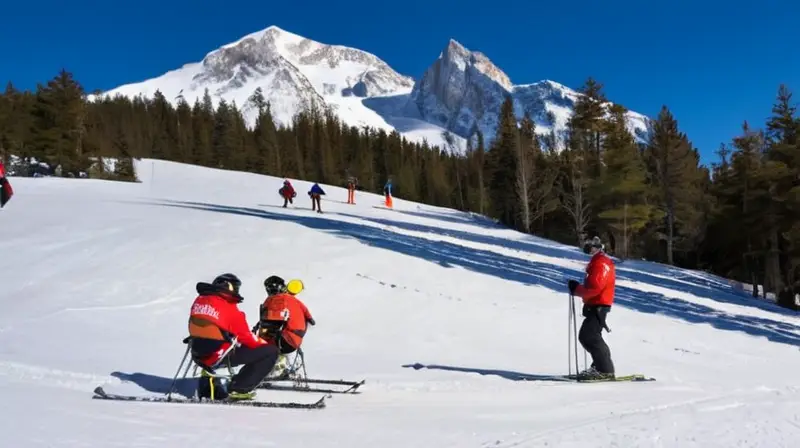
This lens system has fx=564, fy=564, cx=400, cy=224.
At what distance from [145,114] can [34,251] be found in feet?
343

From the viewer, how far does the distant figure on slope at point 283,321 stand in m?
7.54

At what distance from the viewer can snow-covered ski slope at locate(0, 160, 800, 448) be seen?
16.7 ft

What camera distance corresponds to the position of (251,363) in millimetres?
6176

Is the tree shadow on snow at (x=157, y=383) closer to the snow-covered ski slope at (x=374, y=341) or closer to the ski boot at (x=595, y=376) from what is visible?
the snow-covered ski slope at (x=374, y=341)

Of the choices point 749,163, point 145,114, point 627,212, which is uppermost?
point 145,114

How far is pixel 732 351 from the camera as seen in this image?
11.5 m

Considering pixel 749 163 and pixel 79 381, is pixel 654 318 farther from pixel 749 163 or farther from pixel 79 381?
pixel 749 163

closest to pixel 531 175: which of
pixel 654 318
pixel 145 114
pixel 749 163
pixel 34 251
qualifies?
pixel 749 163

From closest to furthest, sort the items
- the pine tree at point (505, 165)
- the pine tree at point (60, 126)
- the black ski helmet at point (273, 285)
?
the black ski helmet at point (273, 285)
the pine tree at point (60, 126)
the pine tree at point (505, 165)

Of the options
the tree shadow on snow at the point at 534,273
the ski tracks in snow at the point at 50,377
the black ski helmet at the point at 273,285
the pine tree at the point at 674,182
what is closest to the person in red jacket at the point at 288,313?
the black ski helmet at the point at 273,285

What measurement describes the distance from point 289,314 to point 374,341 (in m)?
3.16

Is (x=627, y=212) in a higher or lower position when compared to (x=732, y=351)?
higher

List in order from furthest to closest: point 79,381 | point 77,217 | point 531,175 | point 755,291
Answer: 1. point 531,175
2. point 755,291
3. point 77,217
4. point 79,381

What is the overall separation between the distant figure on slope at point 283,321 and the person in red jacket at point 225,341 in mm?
1288
